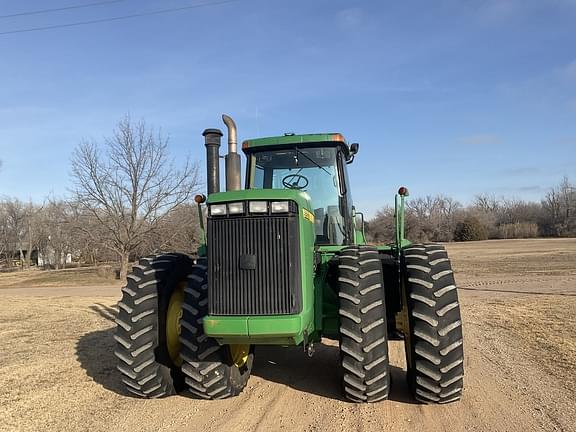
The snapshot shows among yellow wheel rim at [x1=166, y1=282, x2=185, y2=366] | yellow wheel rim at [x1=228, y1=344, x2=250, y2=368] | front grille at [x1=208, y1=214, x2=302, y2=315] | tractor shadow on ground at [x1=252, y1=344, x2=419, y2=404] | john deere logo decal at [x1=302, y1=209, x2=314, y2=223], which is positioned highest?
john deere logo decal at [x1=302, y1=209, x2=314, y2=223]

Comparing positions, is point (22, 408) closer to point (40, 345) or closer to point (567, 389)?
point (40, 345)

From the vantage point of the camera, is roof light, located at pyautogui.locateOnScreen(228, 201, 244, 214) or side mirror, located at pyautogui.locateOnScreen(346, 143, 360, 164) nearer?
roof light, located at pyautogui.locateOnScreen(228, 201, 244, 214)

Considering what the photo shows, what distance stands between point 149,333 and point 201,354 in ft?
2.07

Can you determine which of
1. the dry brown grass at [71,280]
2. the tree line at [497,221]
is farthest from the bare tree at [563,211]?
the dry brown grass at [71,280]

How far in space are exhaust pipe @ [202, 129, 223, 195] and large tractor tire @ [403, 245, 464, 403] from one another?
255 centimetres

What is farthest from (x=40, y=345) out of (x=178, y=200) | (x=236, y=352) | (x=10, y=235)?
(x=10, y=235)

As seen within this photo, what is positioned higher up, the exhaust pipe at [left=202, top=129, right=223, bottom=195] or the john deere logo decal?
the exhaust pipe at [left=202, top=129, right=223, bottom=195]

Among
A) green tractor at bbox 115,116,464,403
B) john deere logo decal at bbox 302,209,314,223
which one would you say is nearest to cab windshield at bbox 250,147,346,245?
green tractor at bbox 115,116,464,403

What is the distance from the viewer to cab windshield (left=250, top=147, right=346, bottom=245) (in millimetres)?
6109

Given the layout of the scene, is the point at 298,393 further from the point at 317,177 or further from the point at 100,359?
the point at 100,359

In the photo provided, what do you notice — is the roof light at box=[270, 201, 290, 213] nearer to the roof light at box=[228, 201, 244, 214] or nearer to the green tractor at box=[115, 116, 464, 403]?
the green tractor at box=[115, 116, 464, 403]

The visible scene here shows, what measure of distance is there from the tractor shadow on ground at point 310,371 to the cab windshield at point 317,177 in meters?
1.64

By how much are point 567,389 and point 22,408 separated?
223 inches

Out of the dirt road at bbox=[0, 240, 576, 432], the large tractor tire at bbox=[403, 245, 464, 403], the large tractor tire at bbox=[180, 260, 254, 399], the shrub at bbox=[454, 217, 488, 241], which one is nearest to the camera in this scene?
the dirt road at bbox=[0, 240, 576, 432]
